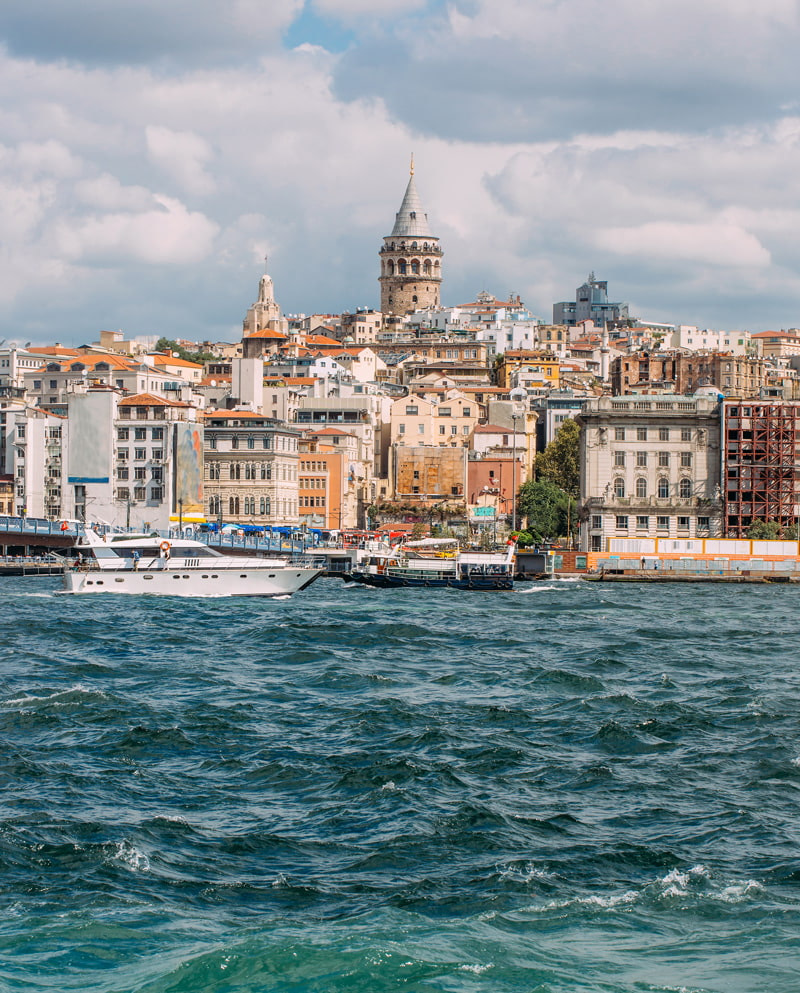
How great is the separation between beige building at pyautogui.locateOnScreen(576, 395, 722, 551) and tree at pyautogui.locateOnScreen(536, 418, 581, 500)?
73.4ft

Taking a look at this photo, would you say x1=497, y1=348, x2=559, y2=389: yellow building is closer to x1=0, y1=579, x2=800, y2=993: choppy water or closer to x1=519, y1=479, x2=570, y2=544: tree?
x1=519, y1=479, x2=570, y2=544: tree

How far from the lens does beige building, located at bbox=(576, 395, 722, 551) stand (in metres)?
104

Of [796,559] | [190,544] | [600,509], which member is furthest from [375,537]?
[190,544]

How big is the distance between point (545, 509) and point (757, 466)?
17.9 meters

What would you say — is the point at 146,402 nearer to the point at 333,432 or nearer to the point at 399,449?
the point at 333,432

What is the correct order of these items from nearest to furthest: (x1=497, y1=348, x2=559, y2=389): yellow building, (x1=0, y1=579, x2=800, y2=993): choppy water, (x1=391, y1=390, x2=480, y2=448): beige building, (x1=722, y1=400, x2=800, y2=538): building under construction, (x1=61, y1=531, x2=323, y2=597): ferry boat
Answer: (x1=0, y1=579, x2=800, y2=993): choppy water
(x1=61, y1=531, x2=323, y2=597): ferry boat
(x1=722, y1=400, x2=800, y2=538): building under construction
(x1=391, y1=390, x2=480, y2=448): beige building
(x1=497, y1=348, x2=559, y2=389): yellow building

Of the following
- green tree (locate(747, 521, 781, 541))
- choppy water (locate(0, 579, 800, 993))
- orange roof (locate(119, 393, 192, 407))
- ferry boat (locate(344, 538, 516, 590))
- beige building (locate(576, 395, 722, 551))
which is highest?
orange roof (locate(119, 393, 192, 407))

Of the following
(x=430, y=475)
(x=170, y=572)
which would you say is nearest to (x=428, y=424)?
(x=430, y=475)

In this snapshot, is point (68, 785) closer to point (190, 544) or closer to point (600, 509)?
point (190, 544)

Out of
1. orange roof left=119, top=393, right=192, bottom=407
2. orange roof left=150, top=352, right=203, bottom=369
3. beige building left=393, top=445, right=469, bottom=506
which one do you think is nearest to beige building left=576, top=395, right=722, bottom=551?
beige building left=393, top=445, right=469, bottom=506

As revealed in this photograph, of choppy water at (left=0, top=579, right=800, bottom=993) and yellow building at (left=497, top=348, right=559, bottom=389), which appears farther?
yellow building at (left=497, top=348, right=559, bottom=389)

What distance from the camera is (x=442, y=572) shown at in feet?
268

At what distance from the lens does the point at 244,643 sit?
4603cm

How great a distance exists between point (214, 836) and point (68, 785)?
3935 millimetres
